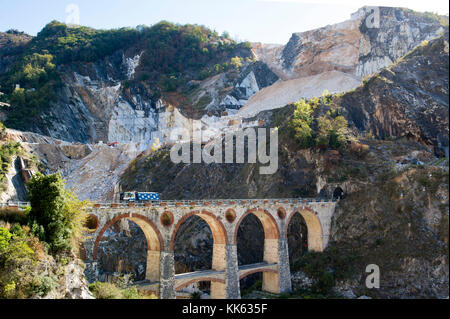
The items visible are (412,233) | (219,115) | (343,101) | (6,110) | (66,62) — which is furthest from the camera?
(66,62)

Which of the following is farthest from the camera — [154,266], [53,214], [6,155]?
[6,155]

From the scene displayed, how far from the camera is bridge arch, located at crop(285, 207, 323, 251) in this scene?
48.3 m

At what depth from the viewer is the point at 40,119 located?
86.2 m

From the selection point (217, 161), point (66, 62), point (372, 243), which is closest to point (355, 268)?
point (372, 243)

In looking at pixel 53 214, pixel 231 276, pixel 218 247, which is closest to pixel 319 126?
pixel 218 247

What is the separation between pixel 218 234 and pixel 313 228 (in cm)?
1494

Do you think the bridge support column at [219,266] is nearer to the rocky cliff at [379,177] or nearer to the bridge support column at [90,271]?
the rocky cliff at [379,177]

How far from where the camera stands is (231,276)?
3903 cm

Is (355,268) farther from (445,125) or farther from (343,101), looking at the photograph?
(343,101)

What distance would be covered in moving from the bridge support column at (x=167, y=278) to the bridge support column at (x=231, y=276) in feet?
21.2

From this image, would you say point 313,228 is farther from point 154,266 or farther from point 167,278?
point 154,266

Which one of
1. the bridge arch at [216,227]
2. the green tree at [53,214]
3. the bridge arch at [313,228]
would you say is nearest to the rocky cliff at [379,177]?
the bridge arch at [313,228]

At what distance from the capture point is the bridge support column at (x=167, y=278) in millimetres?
33688

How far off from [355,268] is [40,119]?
7302cm
